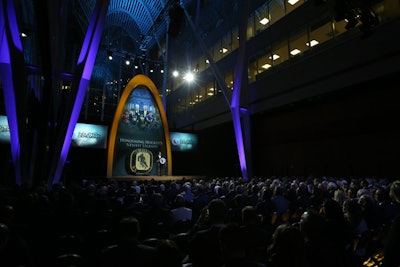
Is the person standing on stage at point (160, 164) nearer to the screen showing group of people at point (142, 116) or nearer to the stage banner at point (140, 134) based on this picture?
the stage banner at point (140, 134)

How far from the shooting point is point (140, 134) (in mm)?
22062

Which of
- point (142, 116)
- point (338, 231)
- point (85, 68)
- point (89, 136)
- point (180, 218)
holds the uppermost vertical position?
point (85, 68)

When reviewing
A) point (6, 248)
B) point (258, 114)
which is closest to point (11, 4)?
point (6, 248)

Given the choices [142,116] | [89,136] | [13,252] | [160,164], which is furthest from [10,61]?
[160,164]

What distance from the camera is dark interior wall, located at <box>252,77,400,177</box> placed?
1423 centimetres

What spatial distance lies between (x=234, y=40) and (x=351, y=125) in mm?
14024

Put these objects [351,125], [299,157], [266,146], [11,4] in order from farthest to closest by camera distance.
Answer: [266,146], [299,157], [351,125], [11,4]

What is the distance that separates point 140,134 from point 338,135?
15.0 m

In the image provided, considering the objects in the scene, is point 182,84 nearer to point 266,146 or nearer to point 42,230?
point 266,146

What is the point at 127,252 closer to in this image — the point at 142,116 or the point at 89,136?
the point at 89,136

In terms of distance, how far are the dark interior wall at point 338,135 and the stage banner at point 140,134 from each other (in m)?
8.87

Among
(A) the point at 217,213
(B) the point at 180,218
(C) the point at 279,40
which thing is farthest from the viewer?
(C) the point at 279,40

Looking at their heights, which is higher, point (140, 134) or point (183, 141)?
point (140, 134)

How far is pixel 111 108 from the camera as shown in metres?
34.5
